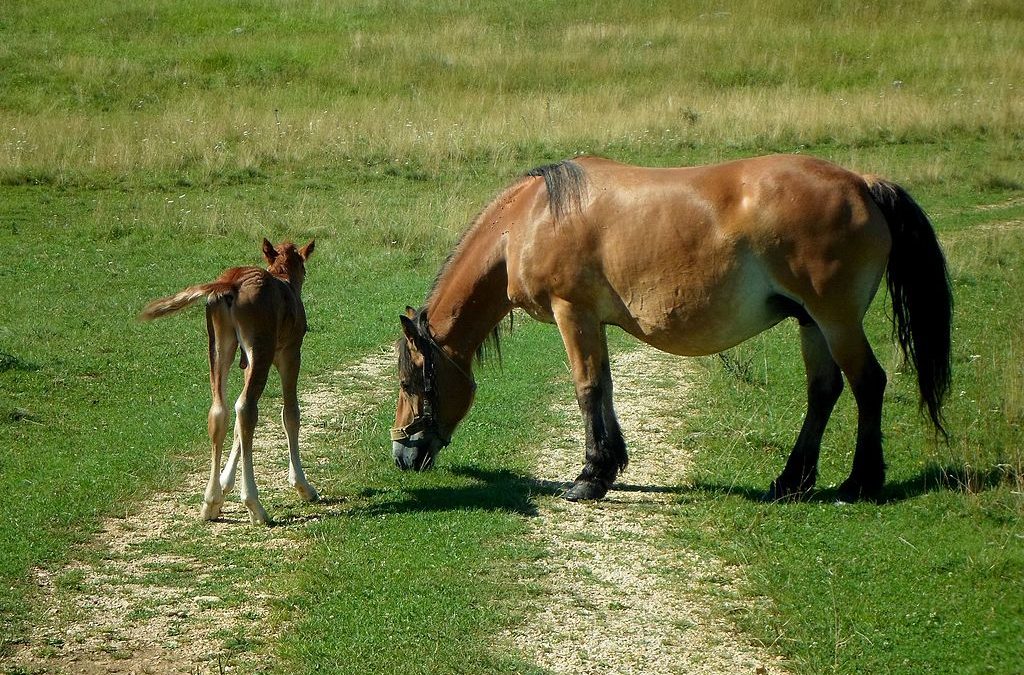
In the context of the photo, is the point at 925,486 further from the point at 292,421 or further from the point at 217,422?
the point at 217,422

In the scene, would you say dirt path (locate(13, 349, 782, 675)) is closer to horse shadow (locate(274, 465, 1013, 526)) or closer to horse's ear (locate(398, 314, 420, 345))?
horse shadow (locate(274, 465, 1013, 526))

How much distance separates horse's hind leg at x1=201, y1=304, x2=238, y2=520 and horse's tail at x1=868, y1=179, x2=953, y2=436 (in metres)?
4.23

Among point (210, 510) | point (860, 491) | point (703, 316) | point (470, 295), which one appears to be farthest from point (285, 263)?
point (860, 491)

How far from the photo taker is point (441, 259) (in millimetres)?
15344

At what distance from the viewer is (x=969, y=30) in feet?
105

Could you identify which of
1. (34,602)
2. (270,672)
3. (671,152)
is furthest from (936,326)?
(671,152)

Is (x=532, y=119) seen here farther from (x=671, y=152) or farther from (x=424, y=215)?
(x=424, y=215)

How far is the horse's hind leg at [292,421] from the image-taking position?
24.8ft

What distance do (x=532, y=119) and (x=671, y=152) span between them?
146 inches

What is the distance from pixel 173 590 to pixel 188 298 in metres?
1.78

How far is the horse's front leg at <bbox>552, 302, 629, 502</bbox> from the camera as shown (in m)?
7.61

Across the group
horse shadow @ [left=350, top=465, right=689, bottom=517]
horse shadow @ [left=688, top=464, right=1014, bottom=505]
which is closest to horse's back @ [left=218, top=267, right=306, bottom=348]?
horse shadow @ [left=350, top=465, right=689, bottom=517]

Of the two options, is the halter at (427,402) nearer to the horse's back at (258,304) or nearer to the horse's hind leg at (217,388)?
the horse's back at (258,304)

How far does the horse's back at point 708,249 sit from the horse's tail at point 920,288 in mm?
191
